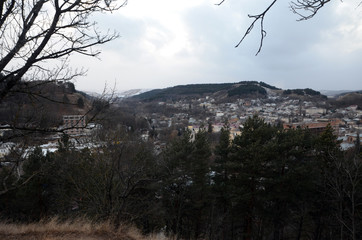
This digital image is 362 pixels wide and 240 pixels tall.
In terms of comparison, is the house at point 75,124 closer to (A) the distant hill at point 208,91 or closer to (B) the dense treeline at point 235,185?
(B) the dense treeline at point 235,185

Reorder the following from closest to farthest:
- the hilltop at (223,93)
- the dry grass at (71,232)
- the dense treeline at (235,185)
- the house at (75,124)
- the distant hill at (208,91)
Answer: the house at (75,124) → the dry grass at (71,232) → the dense treeline at (235,185) → the hilltop at (223,93) → the distant hill at (208,91)

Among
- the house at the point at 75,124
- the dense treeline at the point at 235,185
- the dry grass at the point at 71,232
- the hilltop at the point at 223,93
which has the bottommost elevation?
the dense treeline at the point at 235,185

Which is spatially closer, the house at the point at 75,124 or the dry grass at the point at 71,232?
the house at the point at 75,124

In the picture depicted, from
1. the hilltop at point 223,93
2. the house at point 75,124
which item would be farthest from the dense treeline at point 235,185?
the hilltop at point 223,93

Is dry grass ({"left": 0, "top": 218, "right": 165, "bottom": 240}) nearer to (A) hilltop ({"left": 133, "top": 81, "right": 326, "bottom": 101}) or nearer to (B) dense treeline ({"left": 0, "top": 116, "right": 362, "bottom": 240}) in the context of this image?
(B) dense treeline ({"left": 0, "top": 116, "right": 362, "bottom": 240})

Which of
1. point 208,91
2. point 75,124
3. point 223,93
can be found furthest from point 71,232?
point 208,91

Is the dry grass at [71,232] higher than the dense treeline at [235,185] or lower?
higher

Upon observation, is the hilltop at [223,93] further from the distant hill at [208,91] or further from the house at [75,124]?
the house at [75,124]

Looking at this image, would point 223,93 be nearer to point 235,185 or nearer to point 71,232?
point 235,185

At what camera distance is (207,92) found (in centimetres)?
12162

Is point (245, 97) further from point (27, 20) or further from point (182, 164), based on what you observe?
point (27, 20)

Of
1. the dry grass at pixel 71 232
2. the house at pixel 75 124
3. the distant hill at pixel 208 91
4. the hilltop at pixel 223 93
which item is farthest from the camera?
the distant hill at pixel 208 91

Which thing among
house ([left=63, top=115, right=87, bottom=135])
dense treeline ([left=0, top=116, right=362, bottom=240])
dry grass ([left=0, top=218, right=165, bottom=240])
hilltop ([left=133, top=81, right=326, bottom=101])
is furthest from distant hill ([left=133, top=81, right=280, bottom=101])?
house ([left=63, top=115, right=87, bottom=135])

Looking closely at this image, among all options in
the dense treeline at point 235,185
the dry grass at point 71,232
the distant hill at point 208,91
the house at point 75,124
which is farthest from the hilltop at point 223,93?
the house at point 75,124
